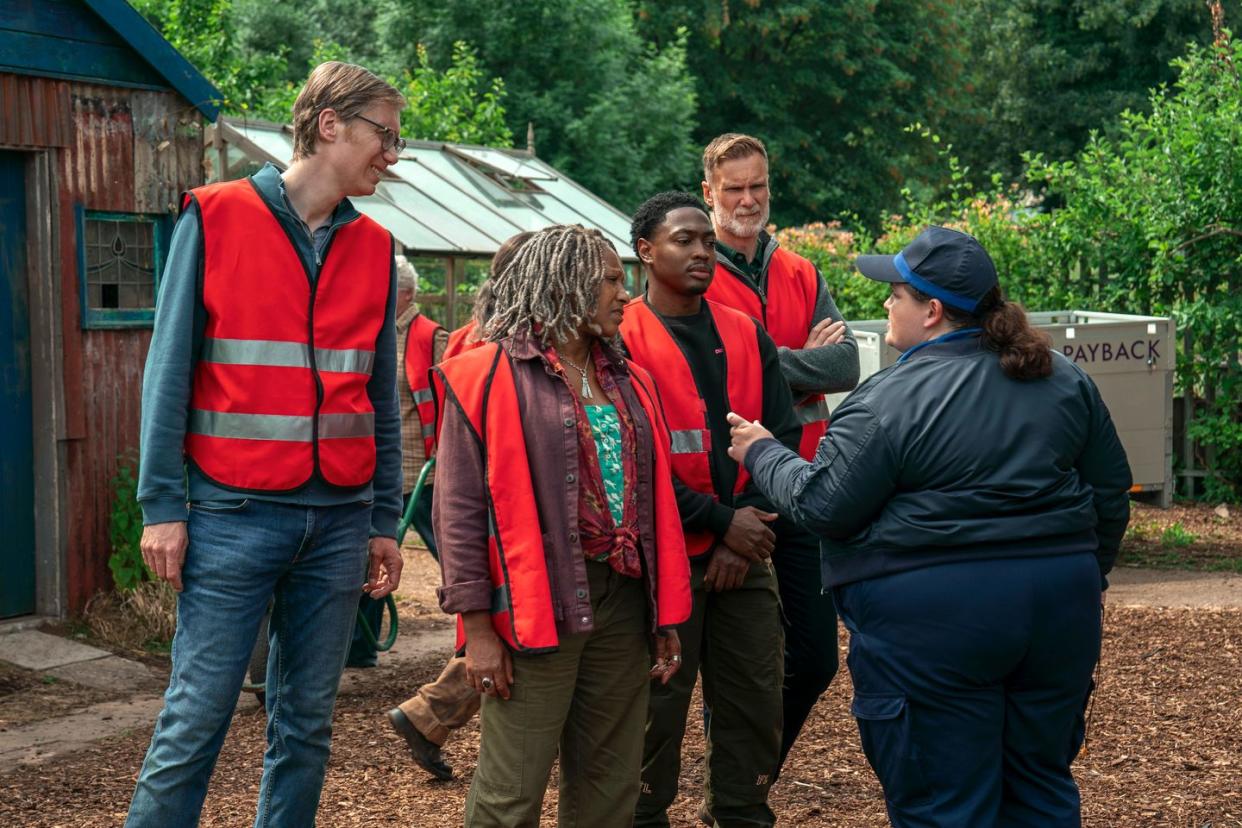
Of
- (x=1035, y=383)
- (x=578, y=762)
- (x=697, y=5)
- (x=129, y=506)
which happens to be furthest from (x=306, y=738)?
(x=697, y=5)

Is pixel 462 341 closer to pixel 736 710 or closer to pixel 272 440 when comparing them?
pixel 736 710

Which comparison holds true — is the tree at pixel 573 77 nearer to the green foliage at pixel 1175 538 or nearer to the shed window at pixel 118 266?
the green foliage at pixel 1175 538

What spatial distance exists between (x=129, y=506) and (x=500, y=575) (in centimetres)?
528

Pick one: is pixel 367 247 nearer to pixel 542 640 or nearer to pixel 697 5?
pixel 542 640

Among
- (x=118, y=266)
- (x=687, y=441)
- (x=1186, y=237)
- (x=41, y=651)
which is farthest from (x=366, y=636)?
(x=1186, y=237)

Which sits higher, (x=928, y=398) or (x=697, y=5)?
(x=697, y=5)

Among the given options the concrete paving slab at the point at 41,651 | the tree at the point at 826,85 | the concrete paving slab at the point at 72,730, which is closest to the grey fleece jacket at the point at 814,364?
the concrete paving slab at the point at 72,730

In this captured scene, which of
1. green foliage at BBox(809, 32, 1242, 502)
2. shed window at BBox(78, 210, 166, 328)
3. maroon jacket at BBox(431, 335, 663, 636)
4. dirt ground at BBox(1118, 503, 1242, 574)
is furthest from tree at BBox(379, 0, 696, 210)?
maroon jacket at BBox(431, 335, 663, 636)

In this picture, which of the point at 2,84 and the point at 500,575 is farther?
the point at 2,84

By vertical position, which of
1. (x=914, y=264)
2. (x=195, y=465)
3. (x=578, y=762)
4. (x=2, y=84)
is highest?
(x=2, y=84)

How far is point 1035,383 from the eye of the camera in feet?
11.7

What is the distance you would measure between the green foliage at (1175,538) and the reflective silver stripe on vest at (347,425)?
855cm

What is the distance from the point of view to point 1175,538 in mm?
11164

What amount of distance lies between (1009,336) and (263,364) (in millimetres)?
1799
